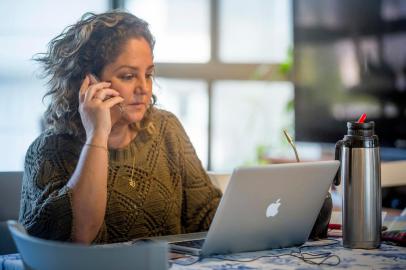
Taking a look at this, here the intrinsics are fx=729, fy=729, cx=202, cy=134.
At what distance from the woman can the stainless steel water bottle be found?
0.57 m

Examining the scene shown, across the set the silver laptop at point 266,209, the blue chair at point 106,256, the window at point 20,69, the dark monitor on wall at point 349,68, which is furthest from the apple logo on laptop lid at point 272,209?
the window at point 20,69

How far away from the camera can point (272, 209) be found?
1700 mm

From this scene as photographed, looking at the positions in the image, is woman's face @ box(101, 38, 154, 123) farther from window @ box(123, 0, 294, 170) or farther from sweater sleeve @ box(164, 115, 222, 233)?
window @ box(123, 0, 294, 170)

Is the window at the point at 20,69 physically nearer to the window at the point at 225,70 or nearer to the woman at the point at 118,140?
the window at the point at 225,70

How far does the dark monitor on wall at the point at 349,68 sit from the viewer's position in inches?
144

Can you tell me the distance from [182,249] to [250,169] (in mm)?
279

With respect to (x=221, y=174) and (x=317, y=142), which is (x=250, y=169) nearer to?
(x=221, y=174)

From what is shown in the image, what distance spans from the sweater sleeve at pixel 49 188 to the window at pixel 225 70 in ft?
9.32

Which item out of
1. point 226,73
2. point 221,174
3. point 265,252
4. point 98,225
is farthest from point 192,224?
point 226,73

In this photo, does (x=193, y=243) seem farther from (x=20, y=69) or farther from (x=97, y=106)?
(x=20, y=69)

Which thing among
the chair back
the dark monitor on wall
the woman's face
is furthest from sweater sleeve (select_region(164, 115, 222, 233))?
the dark monitor on wall

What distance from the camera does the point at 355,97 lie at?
12.6ft

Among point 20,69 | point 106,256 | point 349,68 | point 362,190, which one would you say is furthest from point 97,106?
point 20,69

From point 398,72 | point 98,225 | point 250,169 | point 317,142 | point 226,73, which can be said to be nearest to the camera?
point 250,169
